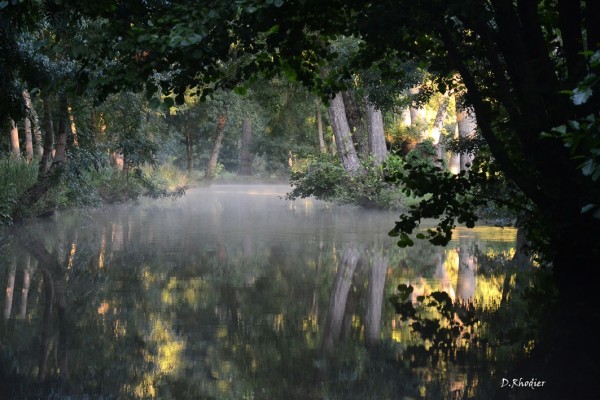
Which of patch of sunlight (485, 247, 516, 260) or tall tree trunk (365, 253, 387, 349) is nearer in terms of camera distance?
tall tree trunk (365, 253, 387, 349)

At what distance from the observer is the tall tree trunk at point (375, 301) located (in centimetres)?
847

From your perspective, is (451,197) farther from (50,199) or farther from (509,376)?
(50,199)

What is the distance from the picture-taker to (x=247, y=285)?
39.5 feet

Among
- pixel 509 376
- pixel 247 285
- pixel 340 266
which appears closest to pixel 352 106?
pixel 340 266

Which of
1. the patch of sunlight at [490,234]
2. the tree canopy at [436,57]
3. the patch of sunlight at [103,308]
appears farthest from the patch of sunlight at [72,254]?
the patch of sunlight at [490,234]

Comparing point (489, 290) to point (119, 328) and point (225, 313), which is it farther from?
point (119, 328)

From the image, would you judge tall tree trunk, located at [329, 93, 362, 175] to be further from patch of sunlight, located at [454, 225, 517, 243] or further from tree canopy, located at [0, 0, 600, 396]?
tree canopy, located at [0, 0, 600, 396]

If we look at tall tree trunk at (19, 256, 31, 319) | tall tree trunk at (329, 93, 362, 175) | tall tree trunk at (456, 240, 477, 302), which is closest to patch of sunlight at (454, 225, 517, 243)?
tall tree trunk at (456, 240, 477, 302)

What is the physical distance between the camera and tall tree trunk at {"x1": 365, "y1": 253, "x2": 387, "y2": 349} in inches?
334

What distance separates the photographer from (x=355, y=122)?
3641 cm

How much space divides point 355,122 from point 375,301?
85.6 ft

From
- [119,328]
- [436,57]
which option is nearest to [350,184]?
[436,57]

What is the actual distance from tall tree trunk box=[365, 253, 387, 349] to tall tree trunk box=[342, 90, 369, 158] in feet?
65.0

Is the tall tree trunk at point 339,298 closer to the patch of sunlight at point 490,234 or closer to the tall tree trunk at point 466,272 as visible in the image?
the tall tree trunk at point 466,272
